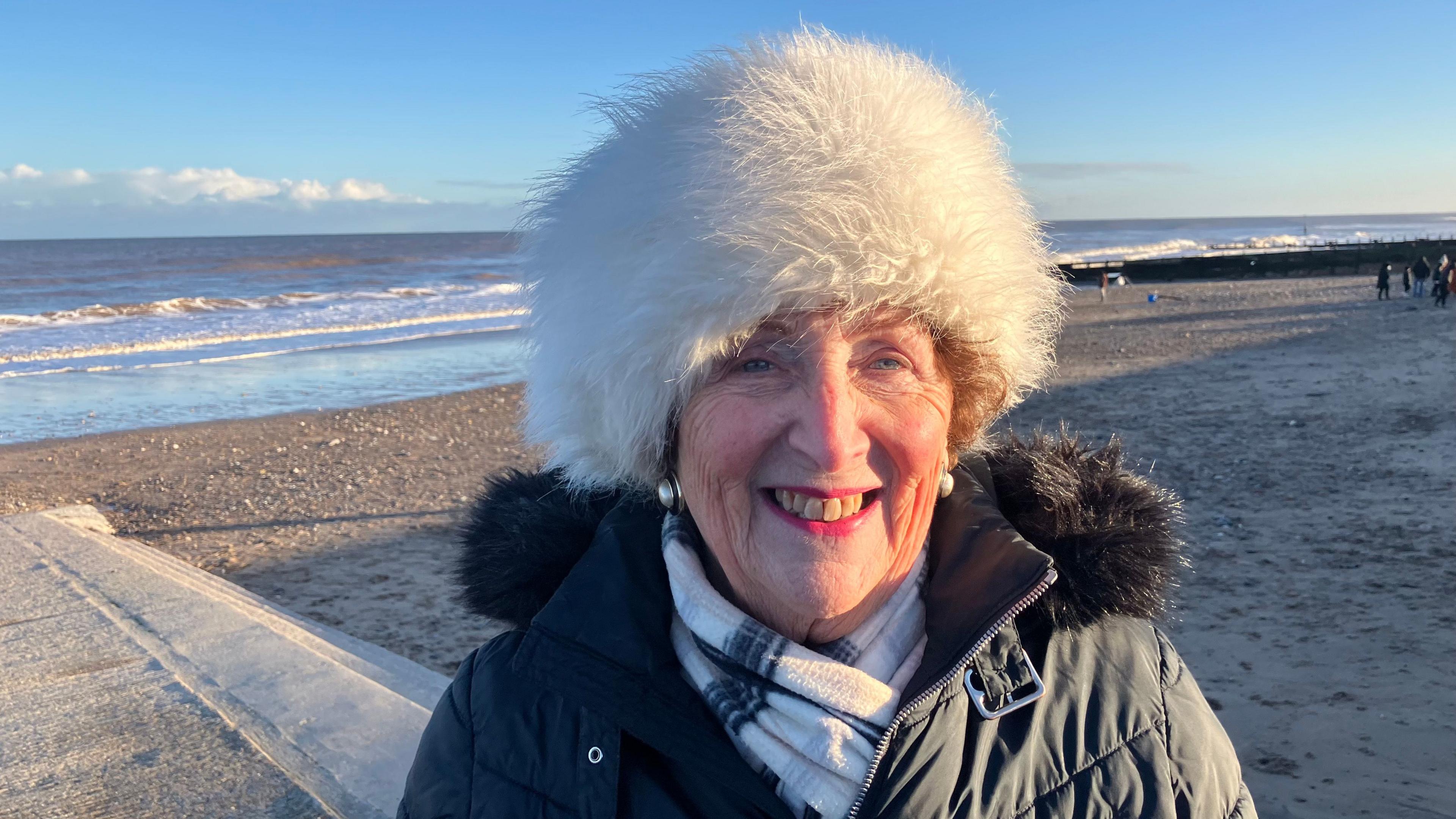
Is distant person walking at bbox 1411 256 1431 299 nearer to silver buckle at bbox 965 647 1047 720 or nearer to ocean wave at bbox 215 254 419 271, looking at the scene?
silver buckle at bbox 965 647 1047 720

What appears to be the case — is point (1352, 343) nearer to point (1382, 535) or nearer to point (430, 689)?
point (1382, 535)

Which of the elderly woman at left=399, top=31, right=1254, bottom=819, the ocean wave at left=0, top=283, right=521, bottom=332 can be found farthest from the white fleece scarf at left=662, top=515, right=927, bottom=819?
the ocean wave at left=0, top=283, right=521, bottom=332

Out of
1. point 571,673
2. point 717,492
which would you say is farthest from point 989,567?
point 571,673

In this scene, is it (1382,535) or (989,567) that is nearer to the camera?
(989,567)

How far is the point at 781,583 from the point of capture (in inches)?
60.2

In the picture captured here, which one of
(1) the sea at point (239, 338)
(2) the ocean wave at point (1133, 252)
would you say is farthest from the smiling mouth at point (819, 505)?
(2) the ocean wave at point (1133, 252)

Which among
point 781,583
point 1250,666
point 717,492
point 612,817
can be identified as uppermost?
point 717,492

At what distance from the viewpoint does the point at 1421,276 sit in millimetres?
27859

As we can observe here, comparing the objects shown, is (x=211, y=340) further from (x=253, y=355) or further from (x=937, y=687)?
(x=937, y=687)

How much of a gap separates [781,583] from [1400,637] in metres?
5.43

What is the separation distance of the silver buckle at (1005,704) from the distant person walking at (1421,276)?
32.3 meters

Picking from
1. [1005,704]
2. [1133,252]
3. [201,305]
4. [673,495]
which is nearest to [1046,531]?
[1005,704]

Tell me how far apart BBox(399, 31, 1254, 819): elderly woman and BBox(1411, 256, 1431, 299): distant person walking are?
32091 mm

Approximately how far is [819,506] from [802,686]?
0.28m
